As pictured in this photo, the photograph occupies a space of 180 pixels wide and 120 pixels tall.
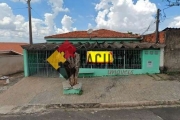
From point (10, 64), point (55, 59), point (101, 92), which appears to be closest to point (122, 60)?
point (101, 92)

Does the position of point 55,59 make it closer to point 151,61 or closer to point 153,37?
point 151,61

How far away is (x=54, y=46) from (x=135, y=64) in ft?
17.4

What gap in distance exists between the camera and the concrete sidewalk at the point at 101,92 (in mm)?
6567

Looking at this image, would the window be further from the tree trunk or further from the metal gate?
the tree trunk

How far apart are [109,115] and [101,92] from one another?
2218 mm

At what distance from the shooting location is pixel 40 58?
11.2 m

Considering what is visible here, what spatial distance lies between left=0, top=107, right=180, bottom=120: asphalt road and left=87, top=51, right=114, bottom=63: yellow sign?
5.31m

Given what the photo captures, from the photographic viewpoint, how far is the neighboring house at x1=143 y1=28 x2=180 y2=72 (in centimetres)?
1060

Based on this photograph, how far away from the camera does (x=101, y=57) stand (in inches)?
425

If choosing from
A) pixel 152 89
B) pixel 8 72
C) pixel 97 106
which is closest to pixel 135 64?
pixel 152 89

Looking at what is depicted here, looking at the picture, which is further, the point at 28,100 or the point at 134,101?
the point at 28,100

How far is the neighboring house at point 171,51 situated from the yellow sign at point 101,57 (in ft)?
10.8

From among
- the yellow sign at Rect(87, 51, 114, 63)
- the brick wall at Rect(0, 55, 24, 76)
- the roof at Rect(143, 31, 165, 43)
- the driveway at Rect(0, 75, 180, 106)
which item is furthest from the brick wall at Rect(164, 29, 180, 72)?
the brick wall at Rect(0, 55, 24, 76)

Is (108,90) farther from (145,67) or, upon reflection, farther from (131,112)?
(145,67)
